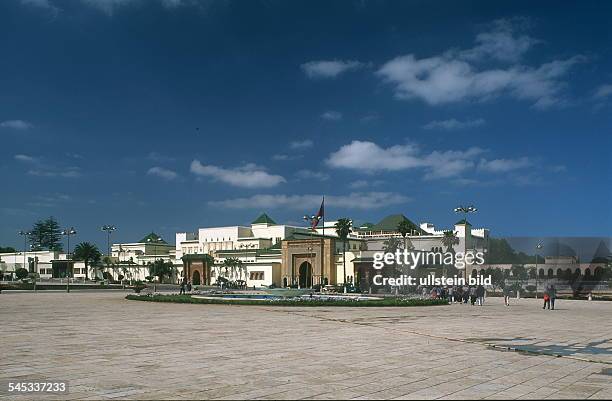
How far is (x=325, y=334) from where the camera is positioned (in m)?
17.0

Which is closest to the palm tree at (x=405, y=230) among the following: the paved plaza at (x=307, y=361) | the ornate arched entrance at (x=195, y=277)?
the ornate arched entrance at (x=195, y=277)

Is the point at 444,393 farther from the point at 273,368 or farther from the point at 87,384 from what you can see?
the point at 87,384

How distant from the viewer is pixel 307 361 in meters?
11.6

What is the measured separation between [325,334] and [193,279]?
9310cm

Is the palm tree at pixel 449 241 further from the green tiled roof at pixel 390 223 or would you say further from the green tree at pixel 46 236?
the green tree at pixel 46 236

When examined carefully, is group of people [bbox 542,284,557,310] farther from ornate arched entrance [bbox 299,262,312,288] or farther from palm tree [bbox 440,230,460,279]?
ornate arched entrance [bbox 299,262,312,288]

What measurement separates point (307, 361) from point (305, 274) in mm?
80890

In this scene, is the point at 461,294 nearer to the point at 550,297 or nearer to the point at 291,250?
the point at 550,297

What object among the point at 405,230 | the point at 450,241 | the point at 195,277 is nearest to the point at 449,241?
the point at 450,241

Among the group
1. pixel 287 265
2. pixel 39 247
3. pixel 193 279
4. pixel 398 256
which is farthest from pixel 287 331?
pixel 39 247

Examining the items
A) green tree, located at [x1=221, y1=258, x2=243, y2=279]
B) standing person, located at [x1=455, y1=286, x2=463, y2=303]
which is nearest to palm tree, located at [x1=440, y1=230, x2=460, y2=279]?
green tree, located at [x1=221, y1=258, x2=243, y2=279]

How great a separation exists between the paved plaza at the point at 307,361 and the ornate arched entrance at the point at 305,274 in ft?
235

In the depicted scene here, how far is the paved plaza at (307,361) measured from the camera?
880cm

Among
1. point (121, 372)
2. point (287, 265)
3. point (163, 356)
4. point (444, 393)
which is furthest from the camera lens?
point (287, 265)
